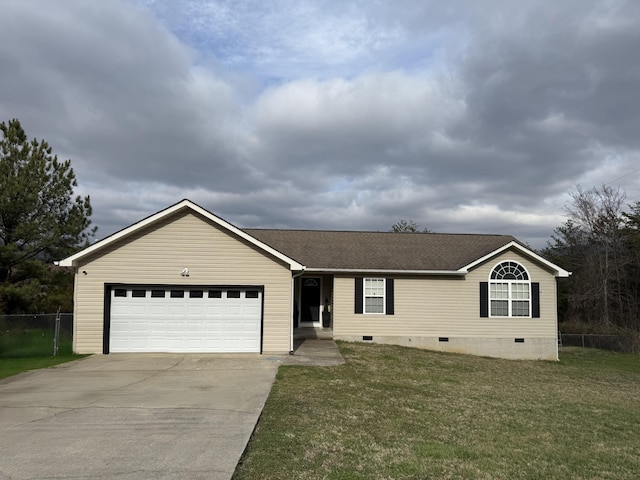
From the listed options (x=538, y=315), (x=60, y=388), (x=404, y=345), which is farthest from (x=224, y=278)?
(x=538, y=315)

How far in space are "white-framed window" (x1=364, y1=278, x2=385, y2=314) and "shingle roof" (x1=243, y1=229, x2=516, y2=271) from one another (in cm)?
63

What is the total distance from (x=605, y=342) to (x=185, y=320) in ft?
73.5

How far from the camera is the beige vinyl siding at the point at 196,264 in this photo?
15.1m

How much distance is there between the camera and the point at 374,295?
1891 centimetres

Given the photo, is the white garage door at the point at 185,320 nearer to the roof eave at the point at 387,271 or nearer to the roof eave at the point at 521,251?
the roof eave at the point at 387,271

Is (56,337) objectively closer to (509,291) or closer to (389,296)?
(389,296)

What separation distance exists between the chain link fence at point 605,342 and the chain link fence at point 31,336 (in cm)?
2489

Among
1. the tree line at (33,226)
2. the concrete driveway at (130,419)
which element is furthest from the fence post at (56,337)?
the tree line at (33,226)

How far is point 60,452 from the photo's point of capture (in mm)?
5965

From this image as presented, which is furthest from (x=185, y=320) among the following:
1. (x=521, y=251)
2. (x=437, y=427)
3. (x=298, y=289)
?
(x=521, y=251)

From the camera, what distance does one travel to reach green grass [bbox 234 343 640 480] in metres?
5.69

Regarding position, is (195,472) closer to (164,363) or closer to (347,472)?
(347,472)

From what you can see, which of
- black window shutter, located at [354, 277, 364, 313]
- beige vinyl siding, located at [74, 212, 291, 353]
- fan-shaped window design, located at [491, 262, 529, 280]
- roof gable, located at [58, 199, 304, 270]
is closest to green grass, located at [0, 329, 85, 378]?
beige vinyl siding, located at [74, 212, 291, 353]

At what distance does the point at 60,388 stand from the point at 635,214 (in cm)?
3741
